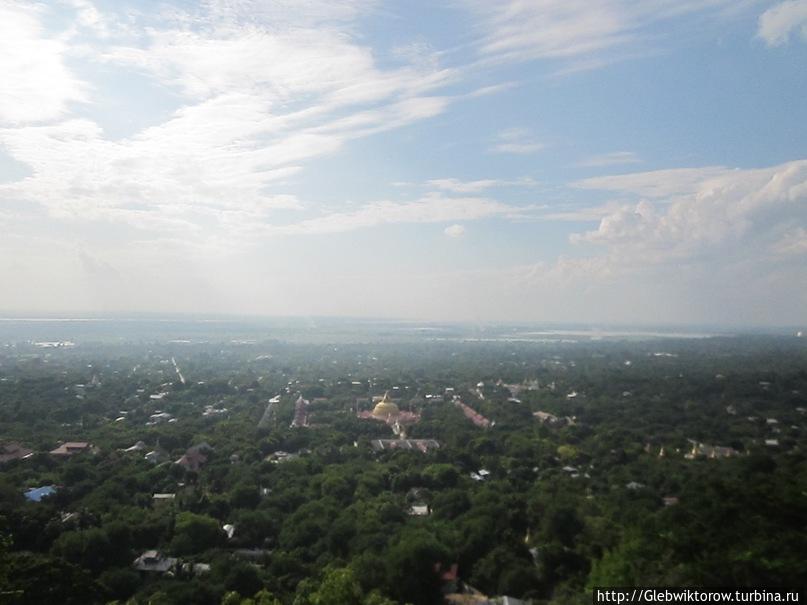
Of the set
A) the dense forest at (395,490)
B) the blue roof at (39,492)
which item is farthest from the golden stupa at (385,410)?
the blue roof at (39,492)

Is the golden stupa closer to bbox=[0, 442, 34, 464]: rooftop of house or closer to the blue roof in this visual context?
bbox=[0, 442, 34, 464]: rooftop of house

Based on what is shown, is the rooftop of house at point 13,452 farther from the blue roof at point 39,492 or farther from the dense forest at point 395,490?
the blue roof at point 39,492

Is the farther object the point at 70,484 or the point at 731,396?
the point at 731,396

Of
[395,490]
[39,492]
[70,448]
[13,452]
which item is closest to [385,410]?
[395,490]

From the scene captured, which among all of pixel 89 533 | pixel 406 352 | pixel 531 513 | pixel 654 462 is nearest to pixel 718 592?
pixel 531 513

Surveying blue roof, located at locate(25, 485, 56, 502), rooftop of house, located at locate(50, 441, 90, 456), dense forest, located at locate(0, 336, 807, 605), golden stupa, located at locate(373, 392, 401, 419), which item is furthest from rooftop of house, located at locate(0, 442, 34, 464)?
golden stupa, located at locate(373, 392, 401, 419)

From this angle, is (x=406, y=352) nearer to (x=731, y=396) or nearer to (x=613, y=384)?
(x=613, y=384)
